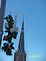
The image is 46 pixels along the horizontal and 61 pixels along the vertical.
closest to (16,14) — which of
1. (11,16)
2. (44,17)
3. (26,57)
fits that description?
(11,16)

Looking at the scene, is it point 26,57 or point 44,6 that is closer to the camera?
point 26,57

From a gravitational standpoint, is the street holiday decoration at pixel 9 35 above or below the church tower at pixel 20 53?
above

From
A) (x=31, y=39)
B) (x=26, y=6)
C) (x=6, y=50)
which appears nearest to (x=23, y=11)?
(x=26, y=6)

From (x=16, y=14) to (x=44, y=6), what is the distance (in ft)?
1.70

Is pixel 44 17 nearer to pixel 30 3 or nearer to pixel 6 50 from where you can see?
pixel 30 3

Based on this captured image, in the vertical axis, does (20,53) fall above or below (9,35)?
below

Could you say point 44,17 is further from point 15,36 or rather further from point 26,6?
point 15,36

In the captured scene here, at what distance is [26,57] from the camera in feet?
7.95

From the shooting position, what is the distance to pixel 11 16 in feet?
8.16

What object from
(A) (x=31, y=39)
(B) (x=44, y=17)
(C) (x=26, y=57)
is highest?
(B) (x=44, y=17)

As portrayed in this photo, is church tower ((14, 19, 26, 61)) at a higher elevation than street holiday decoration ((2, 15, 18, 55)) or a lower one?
lower

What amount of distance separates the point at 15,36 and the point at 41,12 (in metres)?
0.62

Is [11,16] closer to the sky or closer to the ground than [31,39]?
closer to the sky

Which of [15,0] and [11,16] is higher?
[15,0]
